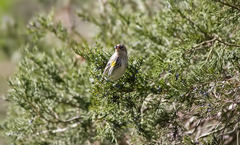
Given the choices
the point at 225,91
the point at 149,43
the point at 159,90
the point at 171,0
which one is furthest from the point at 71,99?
the point at 225,91

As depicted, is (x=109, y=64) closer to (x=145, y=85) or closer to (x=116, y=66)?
(x=116, y=66)

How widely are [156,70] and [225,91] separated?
54 cm

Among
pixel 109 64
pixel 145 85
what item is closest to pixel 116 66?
pixel 109 64

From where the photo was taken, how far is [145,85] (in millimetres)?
2361

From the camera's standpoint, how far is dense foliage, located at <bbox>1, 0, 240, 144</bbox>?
227 centimetres

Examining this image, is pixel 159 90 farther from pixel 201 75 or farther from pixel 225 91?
pixel 225 91

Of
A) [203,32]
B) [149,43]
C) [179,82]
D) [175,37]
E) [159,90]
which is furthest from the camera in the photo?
[149,43]

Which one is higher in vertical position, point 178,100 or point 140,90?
point 140,90

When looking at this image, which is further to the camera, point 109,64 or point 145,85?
point 145,85

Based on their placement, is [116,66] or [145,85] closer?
[116,66]

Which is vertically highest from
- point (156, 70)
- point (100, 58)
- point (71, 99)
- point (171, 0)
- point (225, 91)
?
point (171, 0)

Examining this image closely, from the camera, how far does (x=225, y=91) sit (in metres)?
2.22

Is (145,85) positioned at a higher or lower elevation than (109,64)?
lower

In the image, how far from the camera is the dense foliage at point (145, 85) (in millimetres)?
2271
